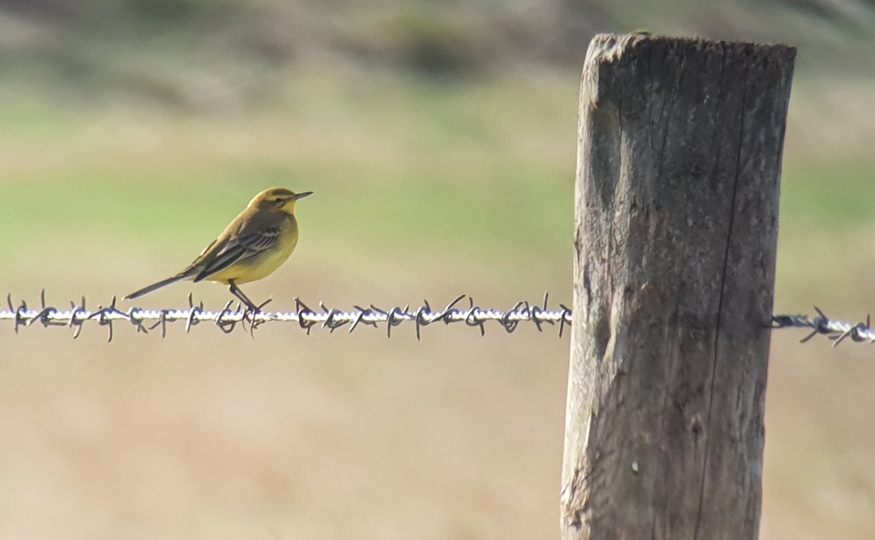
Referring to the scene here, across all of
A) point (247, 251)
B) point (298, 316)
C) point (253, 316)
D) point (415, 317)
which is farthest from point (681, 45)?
point (247, 251)

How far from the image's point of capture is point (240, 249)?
24.4 feet

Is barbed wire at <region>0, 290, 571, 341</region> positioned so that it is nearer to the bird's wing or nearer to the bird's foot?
the bird's foot

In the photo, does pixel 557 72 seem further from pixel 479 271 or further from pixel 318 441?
pixel 318 441

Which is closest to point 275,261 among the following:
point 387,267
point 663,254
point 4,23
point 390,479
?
point 663,254

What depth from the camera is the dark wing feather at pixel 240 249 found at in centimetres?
742

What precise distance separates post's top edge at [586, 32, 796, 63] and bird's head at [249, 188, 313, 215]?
17.1 ft

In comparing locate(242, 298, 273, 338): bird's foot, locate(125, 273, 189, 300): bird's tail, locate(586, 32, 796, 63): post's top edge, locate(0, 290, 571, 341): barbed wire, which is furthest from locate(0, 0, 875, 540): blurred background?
locate(586, 32, 796, 63): post's top edge

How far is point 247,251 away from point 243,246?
4 centimetres

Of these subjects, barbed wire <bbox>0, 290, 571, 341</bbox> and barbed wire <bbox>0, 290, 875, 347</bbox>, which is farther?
barbed wire <bbox>0, 290, 571, 341</bbox>

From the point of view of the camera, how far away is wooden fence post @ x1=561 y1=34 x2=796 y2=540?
106 inches

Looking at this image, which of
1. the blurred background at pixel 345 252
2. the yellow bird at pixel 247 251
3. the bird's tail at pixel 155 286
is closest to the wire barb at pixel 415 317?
the bird's tail at pixel 155 286

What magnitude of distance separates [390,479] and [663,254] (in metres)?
18.8

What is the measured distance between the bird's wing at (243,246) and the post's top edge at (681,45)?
191 inches

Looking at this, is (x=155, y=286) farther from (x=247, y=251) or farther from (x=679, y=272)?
(x=679, y=272)
